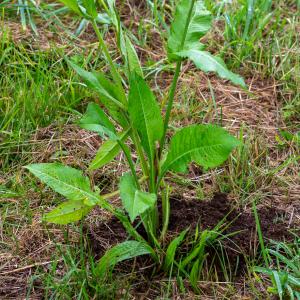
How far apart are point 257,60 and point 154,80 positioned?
1.76 feet

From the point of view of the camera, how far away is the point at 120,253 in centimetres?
207

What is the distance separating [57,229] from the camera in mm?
2342

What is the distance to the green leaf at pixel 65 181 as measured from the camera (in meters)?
2.05

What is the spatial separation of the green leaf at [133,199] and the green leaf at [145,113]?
0.16 metres

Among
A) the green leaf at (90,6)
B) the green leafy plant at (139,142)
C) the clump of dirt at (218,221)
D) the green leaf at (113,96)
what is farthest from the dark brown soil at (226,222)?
the green leaf at (90,6)

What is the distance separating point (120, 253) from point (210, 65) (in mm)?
693

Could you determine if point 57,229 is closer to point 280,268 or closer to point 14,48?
point 280,268

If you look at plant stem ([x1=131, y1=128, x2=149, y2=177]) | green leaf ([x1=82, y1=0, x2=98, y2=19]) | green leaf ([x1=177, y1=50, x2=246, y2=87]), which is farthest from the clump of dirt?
green leaf ([x1=82, y1=0, x2=98, y2=19])

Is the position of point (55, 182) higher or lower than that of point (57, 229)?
higher

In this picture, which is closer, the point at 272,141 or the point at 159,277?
the point at 159,277

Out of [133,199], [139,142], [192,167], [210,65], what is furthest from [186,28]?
[192,167]

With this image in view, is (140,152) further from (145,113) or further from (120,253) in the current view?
(120,253)

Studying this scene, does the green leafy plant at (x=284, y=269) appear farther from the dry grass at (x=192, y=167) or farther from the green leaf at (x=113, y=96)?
the green leaf at (x=113, y=96)

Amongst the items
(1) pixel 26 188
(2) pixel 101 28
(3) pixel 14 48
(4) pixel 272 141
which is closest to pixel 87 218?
(1) pixel 26 188
